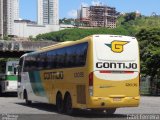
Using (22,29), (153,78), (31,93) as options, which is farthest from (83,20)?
(31,93)

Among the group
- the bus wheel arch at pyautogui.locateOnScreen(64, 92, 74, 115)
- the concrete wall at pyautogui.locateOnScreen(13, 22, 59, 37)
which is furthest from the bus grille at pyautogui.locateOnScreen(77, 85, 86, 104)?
the concrete wall at pyautogui.locateOnScreen(13, 22, 59, 37)

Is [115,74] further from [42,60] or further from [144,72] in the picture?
[144,72]

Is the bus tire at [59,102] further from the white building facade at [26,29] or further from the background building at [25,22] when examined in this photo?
the white building facade at [26,29]

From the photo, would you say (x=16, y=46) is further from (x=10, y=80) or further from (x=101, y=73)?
(x=101, y=73)

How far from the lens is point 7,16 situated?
145 meters

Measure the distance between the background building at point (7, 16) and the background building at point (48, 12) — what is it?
109ft

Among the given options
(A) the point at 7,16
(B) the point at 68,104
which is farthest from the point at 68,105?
(A) the point at 7,16

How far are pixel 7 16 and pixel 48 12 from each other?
4577 centimetres

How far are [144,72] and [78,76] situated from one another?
27829mm

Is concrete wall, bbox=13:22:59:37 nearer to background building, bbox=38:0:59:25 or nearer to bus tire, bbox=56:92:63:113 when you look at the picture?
background building, bbox=38:0:59:25

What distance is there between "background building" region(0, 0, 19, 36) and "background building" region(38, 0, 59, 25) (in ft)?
109

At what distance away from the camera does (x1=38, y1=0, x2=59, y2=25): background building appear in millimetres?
187663

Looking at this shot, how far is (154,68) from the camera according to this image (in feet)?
148

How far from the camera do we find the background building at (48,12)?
18766 cm
